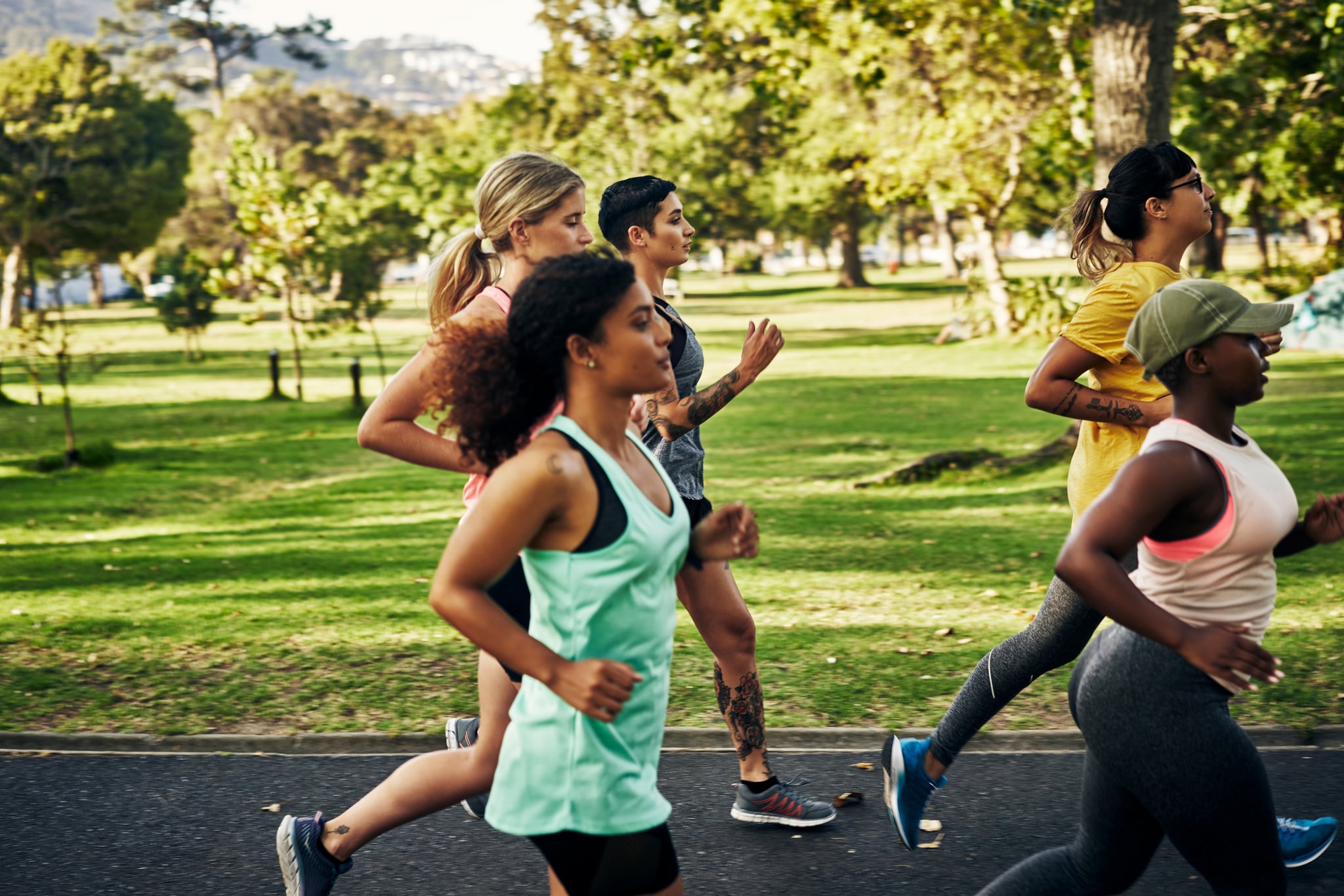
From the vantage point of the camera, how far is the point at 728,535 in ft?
8.94

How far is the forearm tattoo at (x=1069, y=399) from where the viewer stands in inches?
147

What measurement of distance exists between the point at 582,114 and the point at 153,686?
4668 cm

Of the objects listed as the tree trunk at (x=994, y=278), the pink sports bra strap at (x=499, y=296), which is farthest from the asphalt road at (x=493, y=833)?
the tree trunk at (x=994, y=278)

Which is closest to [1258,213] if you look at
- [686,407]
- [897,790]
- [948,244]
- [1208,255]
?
[1208,255]

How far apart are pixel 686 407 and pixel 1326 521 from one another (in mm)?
1648

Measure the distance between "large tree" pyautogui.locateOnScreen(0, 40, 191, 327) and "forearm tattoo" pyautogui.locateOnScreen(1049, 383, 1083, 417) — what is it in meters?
39.8

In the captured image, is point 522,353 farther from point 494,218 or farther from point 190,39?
point 190,39

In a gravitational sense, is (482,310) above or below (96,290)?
above

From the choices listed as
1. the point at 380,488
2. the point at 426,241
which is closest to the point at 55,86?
the point at 426,241

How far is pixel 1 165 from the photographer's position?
4375 centimetres

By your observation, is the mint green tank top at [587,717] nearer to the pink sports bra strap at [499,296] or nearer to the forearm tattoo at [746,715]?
the pink sports bra strap at [499,296]

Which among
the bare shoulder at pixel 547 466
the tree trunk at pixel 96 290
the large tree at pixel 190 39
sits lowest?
the tree trunk at pixel 96 290

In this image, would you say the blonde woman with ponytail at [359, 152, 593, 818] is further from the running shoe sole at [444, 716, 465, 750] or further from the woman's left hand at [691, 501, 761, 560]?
the woman's left hand at [691, 501, 761, 560]

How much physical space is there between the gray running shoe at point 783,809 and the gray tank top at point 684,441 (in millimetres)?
983
